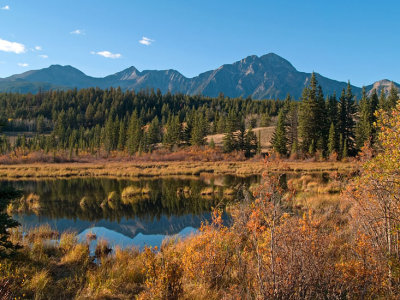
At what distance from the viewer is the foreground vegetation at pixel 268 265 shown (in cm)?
467

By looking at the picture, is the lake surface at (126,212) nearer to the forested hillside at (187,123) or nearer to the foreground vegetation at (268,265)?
the foreground vegetation at (268,265)

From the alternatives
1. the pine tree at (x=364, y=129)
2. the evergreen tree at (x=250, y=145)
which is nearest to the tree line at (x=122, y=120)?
the evergreen tree at (x=250, y=145)

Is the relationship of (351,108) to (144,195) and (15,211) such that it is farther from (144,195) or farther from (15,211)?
(15,211)

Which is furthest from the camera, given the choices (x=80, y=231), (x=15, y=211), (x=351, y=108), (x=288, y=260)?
(x=351, y=108)

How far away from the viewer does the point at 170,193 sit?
24.7 metres

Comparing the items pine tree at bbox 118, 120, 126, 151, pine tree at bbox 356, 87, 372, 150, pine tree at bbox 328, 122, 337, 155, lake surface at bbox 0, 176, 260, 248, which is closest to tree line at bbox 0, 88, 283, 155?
pine tree at bbox 118, 120, 126, 151

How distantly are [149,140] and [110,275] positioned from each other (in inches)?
3210

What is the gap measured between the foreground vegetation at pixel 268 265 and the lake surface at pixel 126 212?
376cm

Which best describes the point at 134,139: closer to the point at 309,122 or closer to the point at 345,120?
the point at 309,122

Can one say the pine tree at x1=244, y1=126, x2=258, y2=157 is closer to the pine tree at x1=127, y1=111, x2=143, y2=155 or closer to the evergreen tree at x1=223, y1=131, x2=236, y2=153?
the evergreen tree at x1=223, y1=131, x2=236, y2=153

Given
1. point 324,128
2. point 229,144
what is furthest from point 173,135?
point 324,128

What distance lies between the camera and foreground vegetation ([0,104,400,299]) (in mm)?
4668

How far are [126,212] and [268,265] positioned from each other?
14.6 m

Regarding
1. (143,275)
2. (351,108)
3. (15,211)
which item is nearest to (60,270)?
(143,275)
